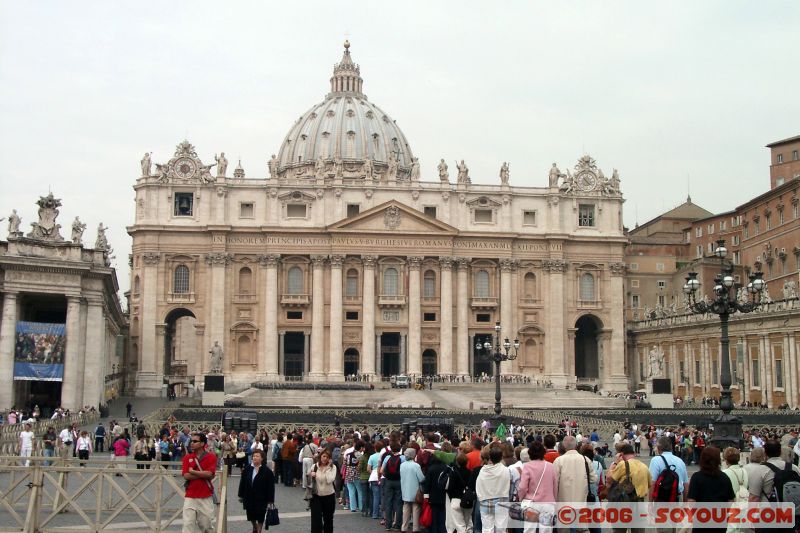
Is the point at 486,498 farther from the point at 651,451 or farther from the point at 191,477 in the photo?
the point at 651,451

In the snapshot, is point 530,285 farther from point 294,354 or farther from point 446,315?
point 294,354

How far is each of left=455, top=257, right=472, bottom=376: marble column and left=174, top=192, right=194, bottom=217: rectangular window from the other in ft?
69.6

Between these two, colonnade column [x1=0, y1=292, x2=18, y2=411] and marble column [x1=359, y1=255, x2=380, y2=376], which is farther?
marble column [x1=359, y1=255, x2=380, y2=376]

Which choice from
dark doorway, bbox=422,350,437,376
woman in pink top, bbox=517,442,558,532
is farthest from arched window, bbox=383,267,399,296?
woman in pink top, bbox=517,442,558,532

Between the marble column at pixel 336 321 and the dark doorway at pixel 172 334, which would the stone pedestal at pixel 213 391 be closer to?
the dark doorway at pixel 172 334

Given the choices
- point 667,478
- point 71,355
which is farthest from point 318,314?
point 667,478

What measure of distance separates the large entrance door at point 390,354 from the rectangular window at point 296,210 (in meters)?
11.6

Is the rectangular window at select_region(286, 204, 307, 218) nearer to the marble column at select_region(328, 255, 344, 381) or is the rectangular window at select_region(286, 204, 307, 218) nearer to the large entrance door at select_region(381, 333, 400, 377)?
the marble column at select_region(328, 255, 344, 381)

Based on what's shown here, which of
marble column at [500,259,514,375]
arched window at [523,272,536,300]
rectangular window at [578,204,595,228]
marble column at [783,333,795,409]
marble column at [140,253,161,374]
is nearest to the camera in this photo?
marble column at [783,333,795,409]

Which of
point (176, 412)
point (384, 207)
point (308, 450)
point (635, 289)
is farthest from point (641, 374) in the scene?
point (308, 450)

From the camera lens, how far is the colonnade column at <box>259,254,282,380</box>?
3076 inches

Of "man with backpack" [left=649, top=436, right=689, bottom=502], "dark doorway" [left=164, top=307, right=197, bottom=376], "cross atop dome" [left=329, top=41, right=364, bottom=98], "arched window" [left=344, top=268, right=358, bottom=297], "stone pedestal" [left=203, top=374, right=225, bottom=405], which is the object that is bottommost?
"man with backpack" [left=649, top=436, right=689, bottom=502]

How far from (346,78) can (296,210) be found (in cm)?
5167

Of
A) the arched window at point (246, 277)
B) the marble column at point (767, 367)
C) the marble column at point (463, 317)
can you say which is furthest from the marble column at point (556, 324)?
the arched window at point (246, 277)
